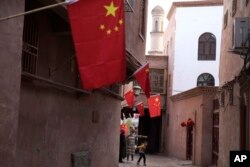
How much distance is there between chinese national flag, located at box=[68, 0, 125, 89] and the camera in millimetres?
6027

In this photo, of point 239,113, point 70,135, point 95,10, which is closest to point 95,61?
point 95,10

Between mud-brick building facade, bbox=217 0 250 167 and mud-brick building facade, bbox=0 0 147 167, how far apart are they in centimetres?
297

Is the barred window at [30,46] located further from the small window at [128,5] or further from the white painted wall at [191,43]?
the white painted wall at [191,43]

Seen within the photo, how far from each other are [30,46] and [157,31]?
53.0 m

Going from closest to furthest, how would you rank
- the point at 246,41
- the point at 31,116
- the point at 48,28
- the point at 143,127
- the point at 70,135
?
the point at 31,116 → the point at 48,28 → the point at 70,135 → the point at 246,41 → the point at 143,127

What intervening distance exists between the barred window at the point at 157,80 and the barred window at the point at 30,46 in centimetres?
3270

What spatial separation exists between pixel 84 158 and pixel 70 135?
3.88 feet

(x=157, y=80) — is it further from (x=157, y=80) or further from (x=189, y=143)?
(x=189, y=143)

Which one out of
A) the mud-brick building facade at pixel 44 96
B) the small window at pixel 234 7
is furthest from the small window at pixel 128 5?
the small window at pixel 234 7

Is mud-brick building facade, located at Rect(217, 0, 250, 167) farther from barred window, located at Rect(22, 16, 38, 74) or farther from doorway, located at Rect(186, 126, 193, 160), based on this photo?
doorway, located at Rect(186, 126, 193, 160)

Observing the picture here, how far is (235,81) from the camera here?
591 inches

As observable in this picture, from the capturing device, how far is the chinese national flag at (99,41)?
6.03 meters

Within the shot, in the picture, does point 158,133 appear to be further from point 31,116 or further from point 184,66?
point 31,116

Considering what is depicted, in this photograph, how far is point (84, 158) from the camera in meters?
11.6
